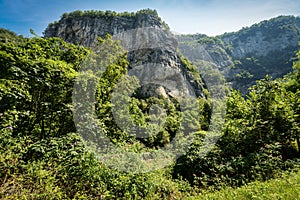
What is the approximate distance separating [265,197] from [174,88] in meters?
36.9

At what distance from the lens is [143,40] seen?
54938 mm

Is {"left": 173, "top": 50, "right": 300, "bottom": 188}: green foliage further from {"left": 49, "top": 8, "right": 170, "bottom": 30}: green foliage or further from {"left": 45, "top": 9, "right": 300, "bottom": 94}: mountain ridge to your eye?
{"left": 49, "top": 8, "right": 170, "bottom": 30}: green foliage

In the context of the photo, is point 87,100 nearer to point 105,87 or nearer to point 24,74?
point 105,87

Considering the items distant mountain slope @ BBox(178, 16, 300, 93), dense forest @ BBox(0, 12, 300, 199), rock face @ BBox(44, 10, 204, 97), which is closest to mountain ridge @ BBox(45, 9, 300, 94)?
distant mountain slope @ BBox(178, 16, 300, 93)

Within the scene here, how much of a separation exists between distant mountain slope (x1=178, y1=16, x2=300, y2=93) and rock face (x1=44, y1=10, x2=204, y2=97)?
2617 centimetres

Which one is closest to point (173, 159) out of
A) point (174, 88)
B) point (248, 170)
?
point (248, 170)

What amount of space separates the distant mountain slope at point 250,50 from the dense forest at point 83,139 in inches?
2876

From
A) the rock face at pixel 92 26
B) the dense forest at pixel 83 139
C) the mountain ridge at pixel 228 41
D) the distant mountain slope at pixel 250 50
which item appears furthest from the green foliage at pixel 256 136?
the distant mountain slope at pixel 250 50

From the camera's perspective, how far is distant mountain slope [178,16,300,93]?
8888cm

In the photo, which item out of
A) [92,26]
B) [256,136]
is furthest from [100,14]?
[256,136]

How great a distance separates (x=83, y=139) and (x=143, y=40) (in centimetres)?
5292

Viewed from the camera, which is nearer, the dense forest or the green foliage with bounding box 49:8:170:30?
the dense forest

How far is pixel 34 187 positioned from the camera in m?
3.37

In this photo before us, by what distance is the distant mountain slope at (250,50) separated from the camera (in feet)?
292
